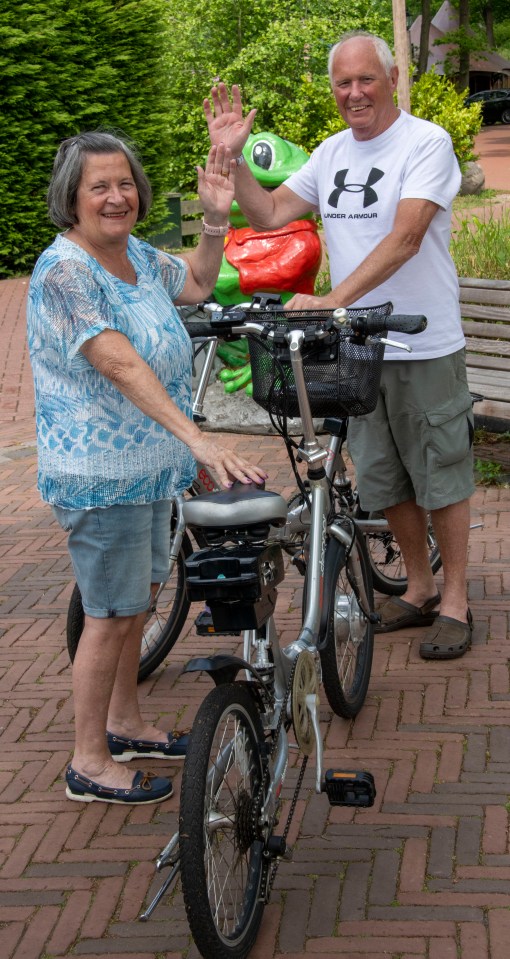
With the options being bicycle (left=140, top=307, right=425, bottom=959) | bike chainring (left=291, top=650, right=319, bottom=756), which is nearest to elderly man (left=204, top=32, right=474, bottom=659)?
bicycle (left=140, top=307, right=425, bottom=959)

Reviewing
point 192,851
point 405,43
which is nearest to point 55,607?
point 192,851

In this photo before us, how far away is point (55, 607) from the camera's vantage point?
16.9 ft

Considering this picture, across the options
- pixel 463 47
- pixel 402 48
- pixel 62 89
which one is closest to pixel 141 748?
Answer: pixel 402 48

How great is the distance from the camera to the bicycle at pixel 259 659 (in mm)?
2625

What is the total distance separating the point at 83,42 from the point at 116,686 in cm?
1297

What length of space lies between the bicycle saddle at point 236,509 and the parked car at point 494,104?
4005cm

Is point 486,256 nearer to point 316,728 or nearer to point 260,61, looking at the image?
point 316,728

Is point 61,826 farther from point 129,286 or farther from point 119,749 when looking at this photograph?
point 129,286

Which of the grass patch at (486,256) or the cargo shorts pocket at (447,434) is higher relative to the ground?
the cargo shorts pocket at (447,434)

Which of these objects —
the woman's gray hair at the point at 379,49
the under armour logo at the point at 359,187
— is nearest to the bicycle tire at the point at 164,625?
the under armour logo at the point at 359,187

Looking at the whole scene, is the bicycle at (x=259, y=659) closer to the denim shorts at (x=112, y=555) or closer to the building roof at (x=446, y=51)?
the denim shorts at (x=112, y=555)

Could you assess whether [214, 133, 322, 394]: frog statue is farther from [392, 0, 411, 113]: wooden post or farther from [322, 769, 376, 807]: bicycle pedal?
[322, 769, 376, 807]: bicycle pedal

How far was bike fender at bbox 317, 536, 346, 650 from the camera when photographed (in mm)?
3447

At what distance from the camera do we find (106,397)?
10.3ft
